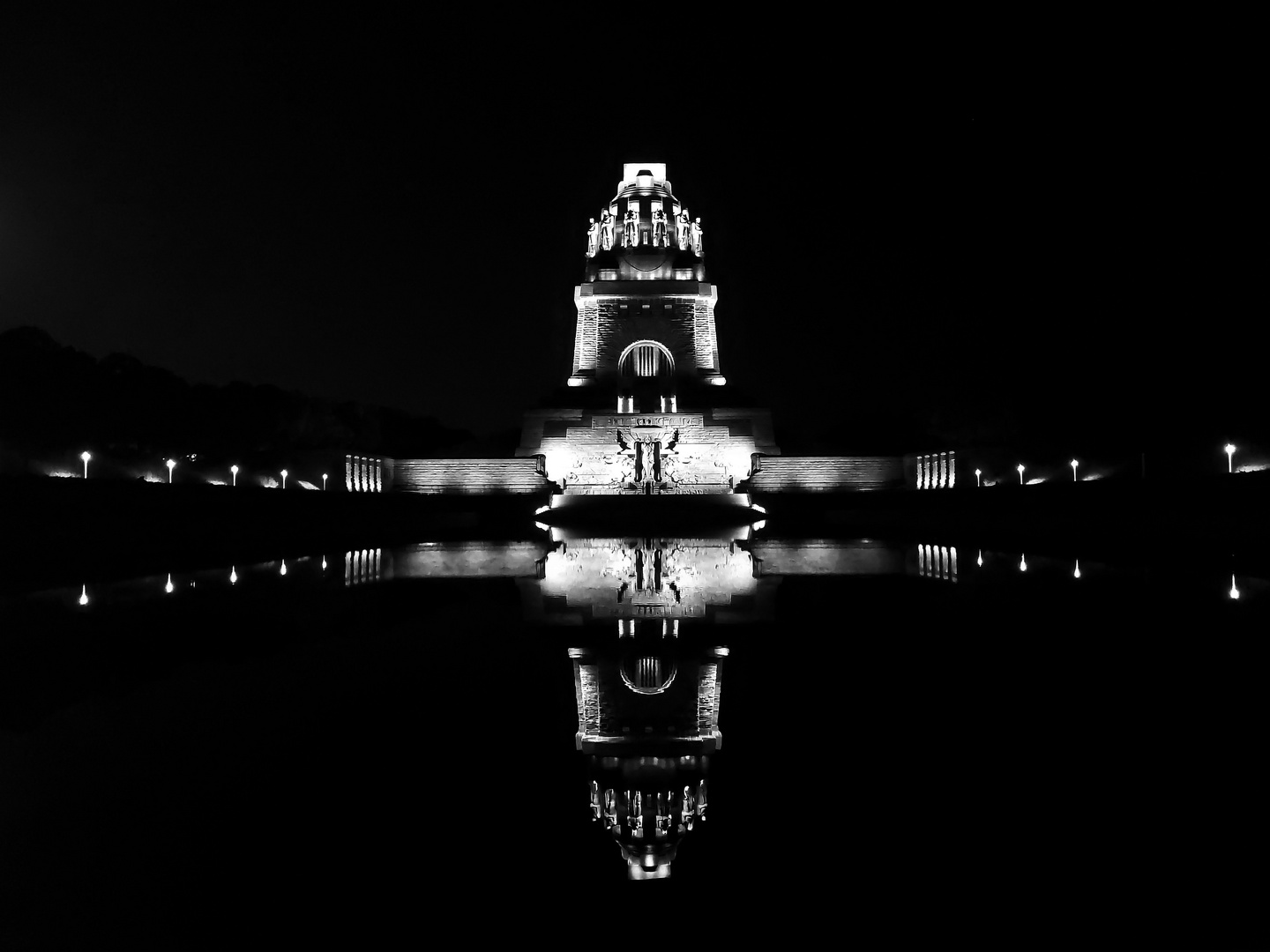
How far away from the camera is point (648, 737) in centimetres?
445

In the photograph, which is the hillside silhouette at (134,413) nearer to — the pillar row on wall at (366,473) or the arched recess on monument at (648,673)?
the pillar row on wall at (366,473)

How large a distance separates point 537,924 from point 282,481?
116 ft

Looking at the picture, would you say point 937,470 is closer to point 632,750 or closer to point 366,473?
point 366,473

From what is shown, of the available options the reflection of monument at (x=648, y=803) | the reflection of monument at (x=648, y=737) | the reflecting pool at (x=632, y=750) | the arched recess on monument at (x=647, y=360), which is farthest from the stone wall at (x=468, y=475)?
the reflection of monument at (x=648, y=803)

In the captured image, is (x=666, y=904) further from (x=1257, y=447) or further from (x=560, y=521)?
(x=1257, y=447)

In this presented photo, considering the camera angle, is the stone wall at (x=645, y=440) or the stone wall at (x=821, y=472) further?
the stone wall at (x=645, y=440)

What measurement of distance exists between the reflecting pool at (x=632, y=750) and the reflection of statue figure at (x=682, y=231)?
3646 centimetres

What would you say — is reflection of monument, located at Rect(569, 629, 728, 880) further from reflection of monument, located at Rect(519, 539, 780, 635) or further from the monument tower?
the monument tower

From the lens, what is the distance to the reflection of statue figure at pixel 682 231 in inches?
1737

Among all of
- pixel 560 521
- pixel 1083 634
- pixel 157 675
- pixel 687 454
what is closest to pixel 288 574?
pixel 157 675

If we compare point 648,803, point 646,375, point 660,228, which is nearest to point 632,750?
point 648,803

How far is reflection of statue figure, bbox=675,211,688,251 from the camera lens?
44125mm

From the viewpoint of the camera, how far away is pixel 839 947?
257 centimetres

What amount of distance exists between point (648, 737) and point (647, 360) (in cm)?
3936
